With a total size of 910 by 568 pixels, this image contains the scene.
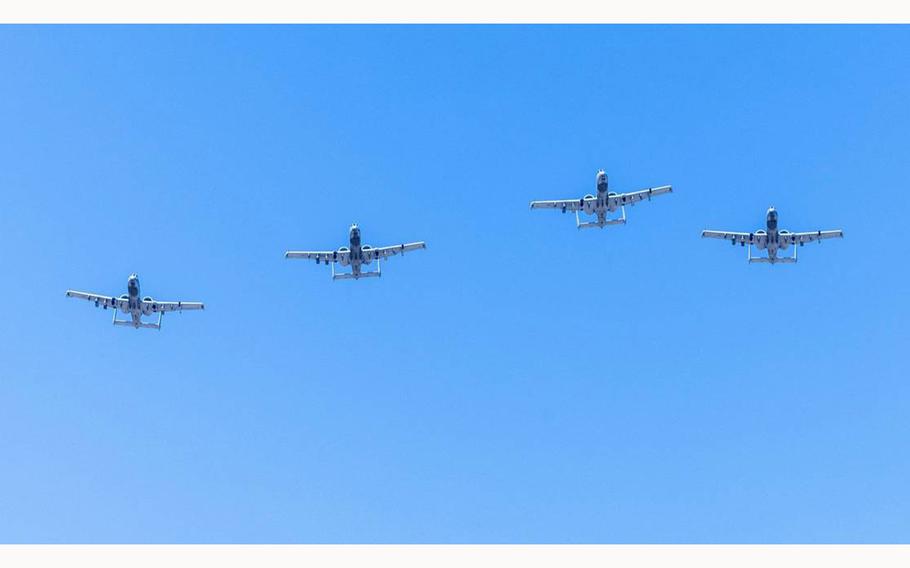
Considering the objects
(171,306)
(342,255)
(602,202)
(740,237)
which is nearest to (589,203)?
(602,202)

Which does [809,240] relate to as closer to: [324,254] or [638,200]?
[638,200]

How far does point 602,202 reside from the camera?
415 ft

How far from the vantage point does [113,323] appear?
410 feet

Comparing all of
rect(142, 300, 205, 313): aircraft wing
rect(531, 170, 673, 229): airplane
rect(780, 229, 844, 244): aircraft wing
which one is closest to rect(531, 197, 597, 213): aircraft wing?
rect(531, 170, 673, 229): airplane

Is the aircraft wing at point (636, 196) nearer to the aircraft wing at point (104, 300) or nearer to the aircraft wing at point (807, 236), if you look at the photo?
the aircraft wing at point (807, 236)

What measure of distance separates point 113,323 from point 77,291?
264 inches

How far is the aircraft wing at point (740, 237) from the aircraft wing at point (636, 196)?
651 cm

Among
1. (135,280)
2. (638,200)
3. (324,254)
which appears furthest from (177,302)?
(638,200)

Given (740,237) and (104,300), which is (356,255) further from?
(740,237)

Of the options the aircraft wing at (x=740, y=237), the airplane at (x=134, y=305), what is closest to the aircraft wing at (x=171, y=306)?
the airplane at (x=134, y=305)

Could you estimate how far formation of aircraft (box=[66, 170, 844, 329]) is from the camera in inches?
4897

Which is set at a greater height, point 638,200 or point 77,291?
point 638,200

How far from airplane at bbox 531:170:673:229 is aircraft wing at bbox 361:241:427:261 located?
13353 mm

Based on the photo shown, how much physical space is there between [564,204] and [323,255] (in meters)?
23.9
